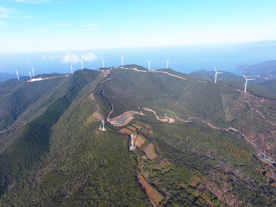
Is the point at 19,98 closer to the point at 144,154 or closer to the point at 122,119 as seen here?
the point at 122,119

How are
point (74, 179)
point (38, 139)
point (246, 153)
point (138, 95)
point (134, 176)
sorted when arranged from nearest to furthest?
1. point (134, 176)
2. point (74, 179)
3. point (246, 153)
4. point (38, 139)
5. point (138, 95)

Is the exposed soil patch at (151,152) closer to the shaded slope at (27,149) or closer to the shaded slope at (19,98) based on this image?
the shaded slope at (27,149)

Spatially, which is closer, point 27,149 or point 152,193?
point 152,193

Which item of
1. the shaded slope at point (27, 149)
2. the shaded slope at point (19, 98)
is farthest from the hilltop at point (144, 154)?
the shaded slope at point (19, 98)

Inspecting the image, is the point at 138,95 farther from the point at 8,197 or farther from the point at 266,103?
the point at 8,197

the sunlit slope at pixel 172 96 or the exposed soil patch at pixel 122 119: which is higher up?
the exposed soil patch at pixel 122 119


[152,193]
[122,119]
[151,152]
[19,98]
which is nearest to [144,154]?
[151,152]

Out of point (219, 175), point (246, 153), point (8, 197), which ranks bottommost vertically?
point (8, 197)

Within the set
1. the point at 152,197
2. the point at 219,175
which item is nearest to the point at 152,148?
the point at 152,197
